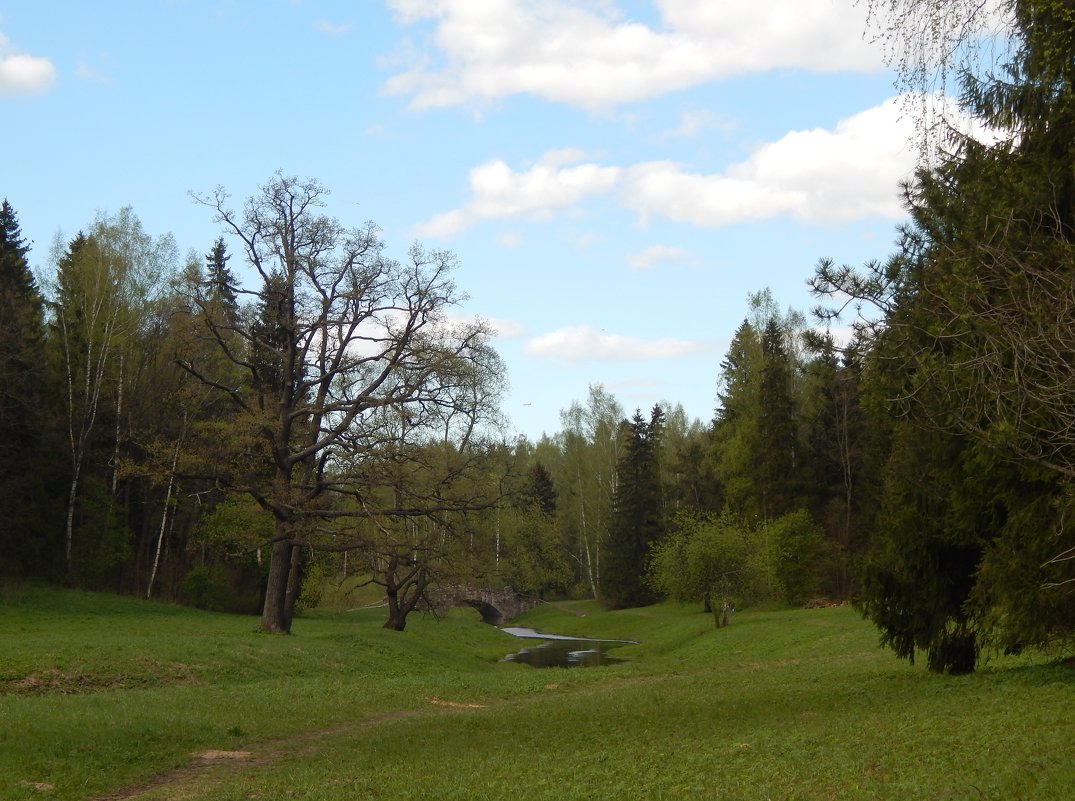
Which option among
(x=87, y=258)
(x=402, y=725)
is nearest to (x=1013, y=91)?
(x=402, y=725)

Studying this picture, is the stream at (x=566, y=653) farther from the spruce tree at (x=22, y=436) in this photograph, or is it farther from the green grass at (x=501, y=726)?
the spruce tree at (x=22, y=436)

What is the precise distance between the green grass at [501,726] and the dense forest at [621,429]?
2.37 m

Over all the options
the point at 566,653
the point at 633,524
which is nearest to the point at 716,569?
the point at 566,653

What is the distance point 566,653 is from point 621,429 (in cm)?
3750

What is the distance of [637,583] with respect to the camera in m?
75.1

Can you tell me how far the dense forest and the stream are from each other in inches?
156

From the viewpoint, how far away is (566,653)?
4794 cm

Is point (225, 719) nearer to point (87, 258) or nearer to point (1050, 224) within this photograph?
point (1050, 224)

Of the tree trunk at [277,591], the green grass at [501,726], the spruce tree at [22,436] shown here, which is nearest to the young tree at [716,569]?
the green grass at [501,726]

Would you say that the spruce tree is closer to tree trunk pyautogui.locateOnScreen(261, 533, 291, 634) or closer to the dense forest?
the dense forest

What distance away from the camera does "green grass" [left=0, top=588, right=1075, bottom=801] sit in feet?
35.5

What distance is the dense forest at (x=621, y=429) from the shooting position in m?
12.6

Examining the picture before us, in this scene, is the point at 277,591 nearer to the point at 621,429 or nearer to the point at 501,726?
the point at 501,726

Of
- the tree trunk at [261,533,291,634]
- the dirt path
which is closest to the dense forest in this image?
the tree trunk at [261,533,291,634]
